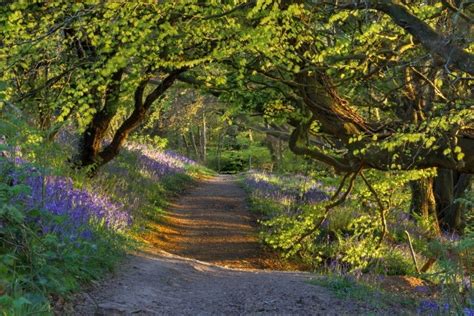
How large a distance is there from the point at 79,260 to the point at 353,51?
15.2 ft

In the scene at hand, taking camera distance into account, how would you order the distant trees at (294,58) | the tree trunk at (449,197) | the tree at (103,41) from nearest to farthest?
the distant trees at (294,58) → the tree at (103,41) → the tree trunk at (449,197)

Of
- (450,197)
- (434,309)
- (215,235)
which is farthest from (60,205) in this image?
(450,197)

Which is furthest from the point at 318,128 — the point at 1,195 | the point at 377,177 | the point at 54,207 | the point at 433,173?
the point at 1,195

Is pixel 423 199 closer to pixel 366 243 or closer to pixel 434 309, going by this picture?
pixel 366 243

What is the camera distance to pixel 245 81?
818 cm

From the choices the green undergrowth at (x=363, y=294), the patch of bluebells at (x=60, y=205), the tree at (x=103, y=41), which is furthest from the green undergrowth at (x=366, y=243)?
the tree at (x=103, y=41)

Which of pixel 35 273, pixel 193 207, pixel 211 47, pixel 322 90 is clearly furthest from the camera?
pixel 193 207

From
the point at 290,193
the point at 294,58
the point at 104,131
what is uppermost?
the point at 294,58

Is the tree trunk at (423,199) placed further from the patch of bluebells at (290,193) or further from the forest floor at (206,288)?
the forest floor at (206,288)

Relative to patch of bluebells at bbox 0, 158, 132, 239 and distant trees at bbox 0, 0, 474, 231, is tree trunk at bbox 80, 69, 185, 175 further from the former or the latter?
patch of bluebells at bbox 0, 158, 132, 239

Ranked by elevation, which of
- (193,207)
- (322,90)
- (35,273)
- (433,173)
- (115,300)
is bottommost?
(193,207)

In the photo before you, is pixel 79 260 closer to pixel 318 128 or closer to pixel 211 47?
pixel 211 47

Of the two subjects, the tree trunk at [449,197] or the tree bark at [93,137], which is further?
the tree trunk at [449,197]

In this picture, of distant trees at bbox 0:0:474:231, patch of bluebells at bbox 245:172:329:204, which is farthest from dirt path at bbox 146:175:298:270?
distant trees at bbox 0:0:474:231
